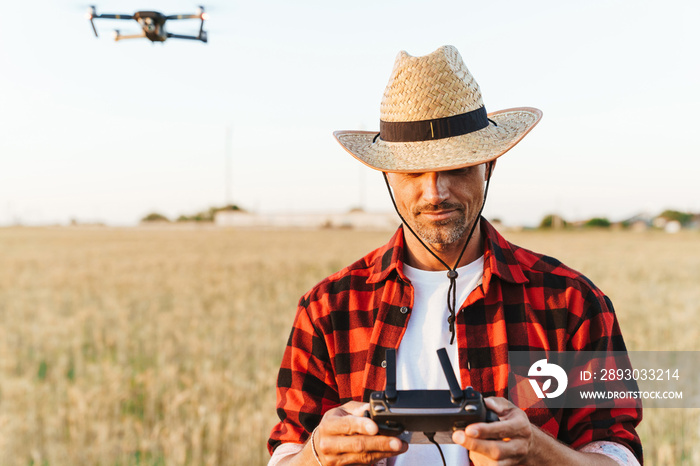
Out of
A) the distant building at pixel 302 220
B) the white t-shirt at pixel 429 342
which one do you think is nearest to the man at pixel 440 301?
the white t-shirt at pixel 429 342

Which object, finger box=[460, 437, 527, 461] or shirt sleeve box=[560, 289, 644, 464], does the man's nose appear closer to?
shirt sleeve box=[560, 289, 644, 464]

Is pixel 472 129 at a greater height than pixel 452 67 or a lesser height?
lesser

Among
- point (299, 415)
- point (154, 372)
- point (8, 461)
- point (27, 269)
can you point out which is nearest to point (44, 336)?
point (154, 372)

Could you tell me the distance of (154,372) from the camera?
6742 mm

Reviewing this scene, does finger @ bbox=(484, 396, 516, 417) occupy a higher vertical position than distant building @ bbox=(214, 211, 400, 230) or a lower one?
higher

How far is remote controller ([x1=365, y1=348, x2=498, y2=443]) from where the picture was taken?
166cm

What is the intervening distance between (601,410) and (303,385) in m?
1.27

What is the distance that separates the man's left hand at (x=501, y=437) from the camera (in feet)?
5.49

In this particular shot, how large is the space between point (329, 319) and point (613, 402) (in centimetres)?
124

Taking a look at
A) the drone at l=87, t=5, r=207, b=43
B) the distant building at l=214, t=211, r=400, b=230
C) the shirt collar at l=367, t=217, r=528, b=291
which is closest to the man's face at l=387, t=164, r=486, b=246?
the shirt collar at l=367, t=217, r=528, b=291

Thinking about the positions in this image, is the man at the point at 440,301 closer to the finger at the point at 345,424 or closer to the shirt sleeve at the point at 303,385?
the shirt sleeve at the point at 303,385

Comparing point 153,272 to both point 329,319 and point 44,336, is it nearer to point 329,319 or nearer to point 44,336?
point 44,336

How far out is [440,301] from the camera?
241 centimetres

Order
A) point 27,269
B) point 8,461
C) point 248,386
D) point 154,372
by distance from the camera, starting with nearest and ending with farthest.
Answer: point 8,461 → point 248,386 → point 154,372 → point 27,269
